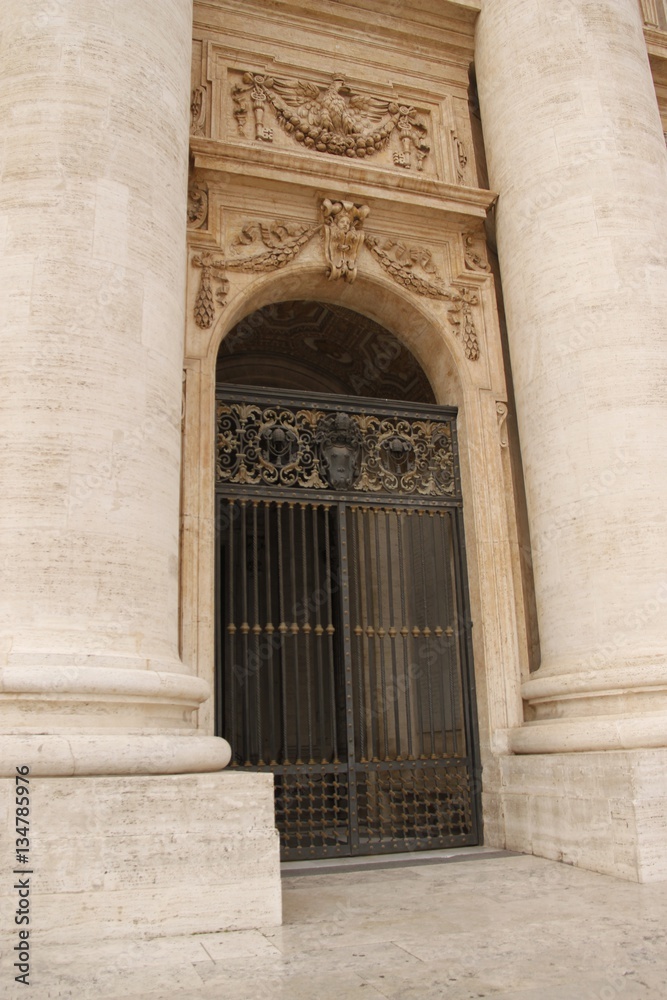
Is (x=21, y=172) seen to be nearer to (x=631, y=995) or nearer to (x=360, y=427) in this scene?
(x=360, y=427)

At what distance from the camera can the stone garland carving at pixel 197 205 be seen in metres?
7.55

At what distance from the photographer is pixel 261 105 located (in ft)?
26.8

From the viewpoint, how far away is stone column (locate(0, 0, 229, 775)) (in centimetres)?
442

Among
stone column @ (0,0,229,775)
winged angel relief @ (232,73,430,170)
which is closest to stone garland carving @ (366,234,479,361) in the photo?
winged angel relief @ (232,73,430,170)

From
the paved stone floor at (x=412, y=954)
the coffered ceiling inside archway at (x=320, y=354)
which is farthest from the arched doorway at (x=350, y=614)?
the coffered ceiling inside archway at (x=320, y=354)

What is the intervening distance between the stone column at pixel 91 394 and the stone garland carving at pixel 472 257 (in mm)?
3277

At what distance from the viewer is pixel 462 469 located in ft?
26.1

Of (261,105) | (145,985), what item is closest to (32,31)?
(261,105)

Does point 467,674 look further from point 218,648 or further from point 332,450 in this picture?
point 332,450

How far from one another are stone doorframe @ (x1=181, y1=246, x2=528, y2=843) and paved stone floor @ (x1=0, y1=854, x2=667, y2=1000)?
2.00 metres

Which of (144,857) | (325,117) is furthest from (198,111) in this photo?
(144,857)

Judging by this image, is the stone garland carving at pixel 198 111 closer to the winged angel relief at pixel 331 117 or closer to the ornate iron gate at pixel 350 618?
the winged angel relief at pixel 331 117

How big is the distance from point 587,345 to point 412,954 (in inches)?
186

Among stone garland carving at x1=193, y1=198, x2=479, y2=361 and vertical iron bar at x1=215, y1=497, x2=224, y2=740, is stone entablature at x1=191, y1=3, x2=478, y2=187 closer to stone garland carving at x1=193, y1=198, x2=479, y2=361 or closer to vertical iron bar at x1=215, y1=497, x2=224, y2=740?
A: stone garland carving at x1=193, y1=198, x2=479, y2=361
